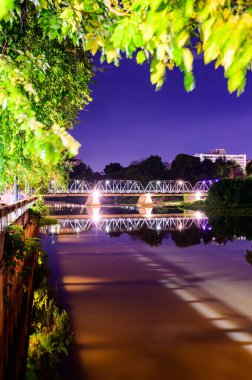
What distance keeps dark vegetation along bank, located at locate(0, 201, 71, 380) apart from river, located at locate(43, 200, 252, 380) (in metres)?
0.37

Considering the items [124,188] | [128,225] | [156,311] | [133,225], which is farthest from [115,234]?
[124,188]

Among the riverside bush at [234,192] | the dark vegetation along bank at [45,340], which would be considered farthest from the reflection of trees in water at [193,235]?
the riverside bush at [234,192]

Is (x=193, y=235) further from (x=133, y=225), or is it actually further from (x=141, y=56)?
(x=141, y=56)

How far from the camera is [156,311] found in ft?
39.0

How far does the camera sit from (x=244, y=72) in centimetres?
221

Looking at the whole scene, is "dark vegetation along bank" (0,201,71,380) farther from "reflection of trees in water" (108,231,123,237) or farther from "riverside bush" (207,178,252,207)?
"riverside bush" (207,178,252,207)

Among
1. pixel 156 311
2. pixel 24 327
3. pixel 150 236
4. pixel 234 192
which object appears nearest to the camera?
pixel 24 327

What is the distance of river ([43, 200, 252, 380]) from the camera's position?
830 centimetres

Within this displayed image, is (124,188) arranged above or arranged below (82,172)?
below

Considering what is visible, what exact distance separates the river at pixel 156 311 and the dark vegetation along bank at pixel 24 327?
0.37 metres

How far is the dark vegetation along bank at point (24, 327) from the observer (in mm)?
7089

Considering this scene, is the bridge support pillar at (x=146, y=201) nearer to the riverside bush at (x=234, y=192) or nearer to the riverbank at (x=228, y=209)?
the riverbank at (x=228, y=209)

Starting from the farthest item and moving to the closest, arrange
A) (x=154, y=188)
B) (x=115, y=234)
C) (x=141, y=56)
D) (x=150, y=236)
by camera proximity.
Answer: (x=154, y=188), (x=115, y=234), (x=150, y=236), (x=141, y=56)

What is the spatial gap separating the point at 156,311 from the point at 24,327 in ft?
12.5
